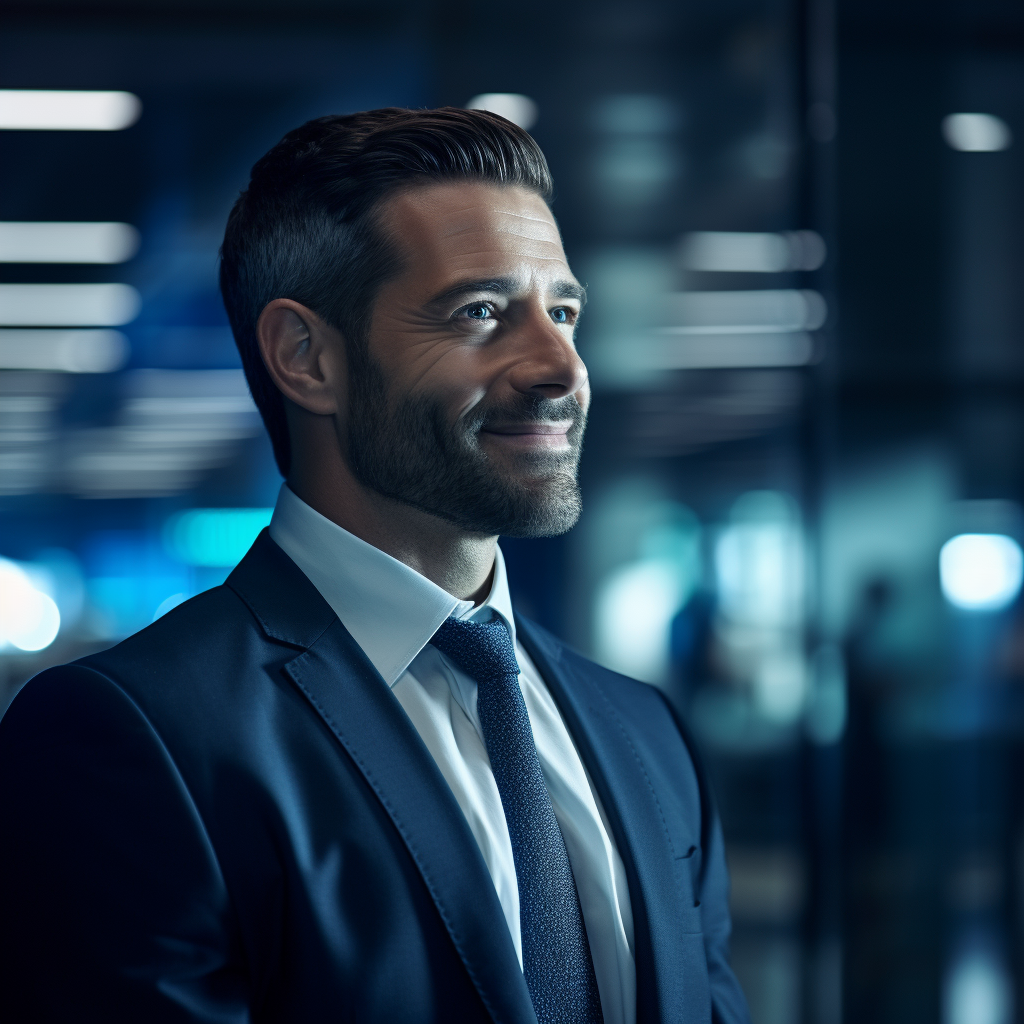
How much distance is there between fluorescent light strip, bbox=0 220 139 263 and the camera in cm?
325

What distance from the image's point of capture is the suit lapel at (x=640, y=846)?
42.7 inches

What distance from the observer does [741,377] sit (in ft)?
12.1

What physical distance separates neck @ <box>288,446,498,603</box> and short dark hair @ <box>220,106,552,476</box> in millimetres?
123

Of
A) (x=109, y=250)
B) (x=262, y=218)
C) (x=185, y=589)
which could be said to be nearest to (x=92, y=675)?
(x=262, y=218)

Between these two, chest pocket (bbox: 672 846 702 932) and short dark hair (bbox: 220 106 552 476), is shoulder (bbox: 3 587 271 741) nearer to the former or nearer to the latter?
short dark hair (bbox: 220 106 552 476)

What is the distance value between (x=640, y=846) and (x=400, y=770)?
13.0 inches

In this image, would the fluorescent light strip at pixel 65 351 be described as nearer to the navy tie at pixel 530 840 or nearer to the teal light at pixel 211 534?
the teal light at pixel 211 534

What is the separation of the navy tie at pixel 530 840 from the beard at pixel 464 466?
0.13 meters

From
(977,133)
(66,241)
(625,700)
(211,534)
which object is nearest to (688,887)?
(625,700)

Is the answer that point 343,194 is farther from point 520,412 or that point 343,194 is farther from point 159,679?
point 159,679

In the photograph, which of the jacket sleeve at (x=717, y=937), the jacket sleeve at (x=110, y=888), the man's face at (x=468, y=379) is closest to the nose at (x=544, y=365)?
the man's face at (x=468, y=379)

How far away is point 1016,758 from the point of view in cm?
385

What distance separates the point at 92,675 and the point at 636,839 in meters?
0.63

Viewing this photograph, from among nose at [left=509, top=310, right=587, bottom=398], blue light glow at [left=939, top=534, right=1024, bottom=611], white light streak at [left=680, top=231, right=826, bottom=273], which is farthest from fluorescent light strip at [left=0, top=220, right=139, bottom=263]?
blue light glow at [left=939, top=534, right=1024, bottom=611]
